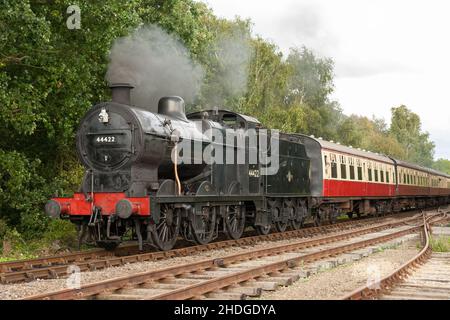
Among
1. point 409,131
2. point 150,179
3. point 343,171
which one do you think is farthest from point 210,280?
point 409,131

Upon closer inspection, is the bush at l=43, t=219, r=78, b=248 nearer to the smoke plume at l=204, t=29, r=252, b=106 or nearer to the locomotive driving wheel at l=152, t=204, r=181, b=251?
the locomotive driving wheel at l=152, t=204, r=181, b=251

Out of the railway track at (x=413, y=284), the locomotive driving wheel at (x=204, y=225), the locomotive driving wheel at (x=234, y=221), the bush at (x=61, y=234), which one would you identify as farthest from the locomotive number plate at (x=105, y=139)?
the railway track at (x=413, y=284)

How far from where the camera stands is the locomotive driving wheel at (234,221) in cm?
1465

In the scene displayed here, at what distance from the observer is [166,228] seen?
12188 mm

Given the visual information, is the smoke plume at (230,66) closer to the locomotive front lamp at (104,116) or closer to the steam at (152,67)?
the steam at (152,67)

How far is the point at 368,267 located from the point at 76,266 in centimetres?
530

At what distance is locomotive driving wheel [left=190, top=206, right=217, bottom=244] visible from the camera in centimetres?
1279

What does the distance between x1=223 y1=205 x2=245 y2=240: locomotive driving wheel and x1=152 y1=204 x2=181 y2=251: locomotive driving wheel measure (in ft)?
7.36

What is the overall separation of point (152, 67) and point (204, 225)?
3.98 m

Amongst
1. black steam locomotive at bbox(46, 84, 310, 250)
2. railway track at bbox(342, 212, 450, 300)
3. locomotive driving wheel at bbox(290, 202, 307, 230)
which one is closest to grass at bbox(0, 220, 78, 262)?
black steam locomotive at bbox(46, 84, 310, 250)

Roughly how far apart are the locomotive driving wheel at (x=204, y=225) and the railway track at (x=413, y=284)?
15.7ft

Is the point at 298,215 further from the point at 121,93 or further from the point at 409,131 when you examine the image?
the point at 409,131
